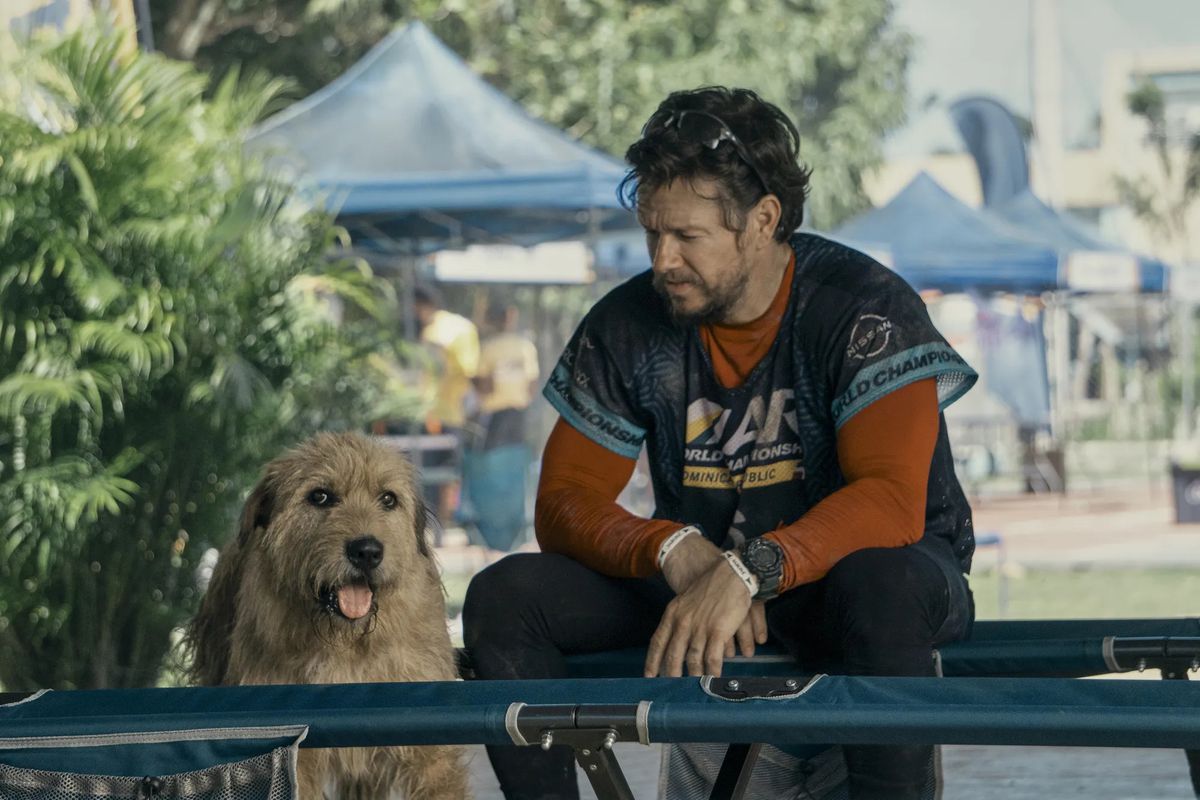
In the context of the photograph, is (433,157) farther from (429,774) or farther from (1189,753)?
(1189,753)

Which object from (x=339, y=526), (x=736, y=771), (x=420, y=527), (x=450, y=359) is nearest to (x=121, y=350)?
(x=420, y=527)


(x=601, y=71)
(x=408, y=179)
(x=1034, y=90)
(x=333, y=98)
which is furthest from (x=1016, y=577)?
(x=1034, y=90)

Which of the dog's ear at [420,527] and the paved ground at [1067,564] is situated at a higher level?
the dog's ear at [420,527]

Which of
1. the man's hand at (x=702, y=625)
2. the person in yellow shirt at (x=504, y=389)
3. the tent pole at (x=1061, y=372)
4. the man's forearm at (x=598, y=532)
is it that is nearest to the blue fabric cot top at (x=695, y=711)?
the man's hand at (x=702, y=625)

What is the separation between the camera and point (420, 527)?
137 inches

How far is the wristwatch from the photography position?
2891mm

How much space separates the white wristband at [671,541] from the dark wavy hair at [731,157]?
626 millimetres

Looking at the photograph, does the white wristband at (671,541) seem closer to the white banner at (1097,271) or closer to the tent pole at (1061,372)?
the white banner at (1097,271)

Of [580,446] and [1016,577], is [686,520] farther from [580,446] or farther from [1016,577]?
[1016,577]

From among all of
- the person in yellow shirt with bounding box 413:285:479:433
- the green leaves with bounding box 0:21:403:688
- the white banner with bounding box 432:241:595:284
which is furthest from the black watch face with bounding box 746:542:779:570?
the white banner with bounding box 432:241:595:284

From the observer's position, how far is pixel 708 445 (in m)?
3.34

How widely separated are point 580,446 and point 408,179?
7.14 m

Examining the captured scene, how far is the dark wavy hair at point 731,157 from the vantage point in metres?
3.23

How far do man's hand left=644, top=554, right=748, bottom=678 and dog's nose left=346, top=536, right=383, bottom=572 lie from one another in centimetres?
63
